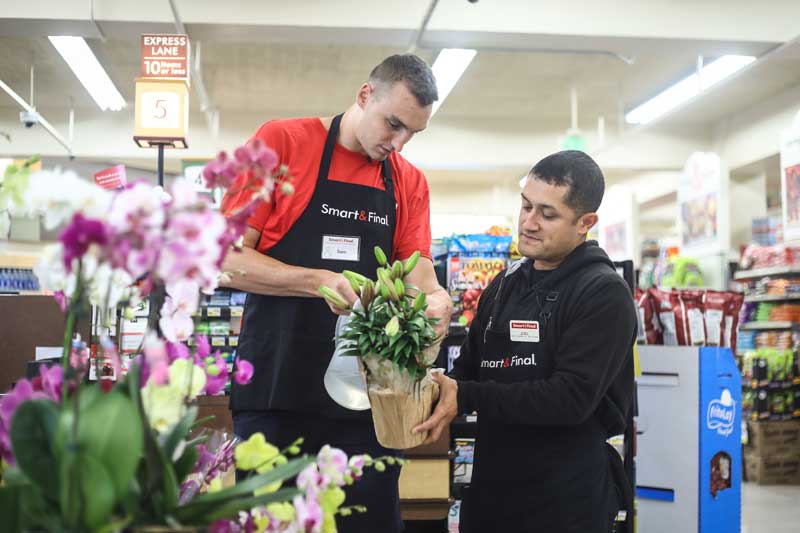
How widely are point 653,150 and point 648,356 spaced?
8.85 m

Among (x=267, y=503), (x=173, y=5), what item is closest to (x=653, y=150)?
(x=173, y=5)

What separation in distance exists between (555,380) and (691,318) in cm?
308

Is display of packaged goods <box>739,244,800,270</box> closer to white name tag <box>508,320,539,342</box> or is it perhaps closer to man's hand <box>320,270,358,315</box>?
white name tag <box>508,320,539,342</box>

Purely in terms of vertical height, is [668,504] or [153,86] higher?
[153,86]

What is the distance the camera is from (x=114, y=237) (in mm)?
751

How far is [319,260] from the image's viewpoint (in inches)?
83.0

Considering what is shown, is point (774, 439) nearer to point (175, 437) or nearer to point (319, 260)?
point (319, 260)

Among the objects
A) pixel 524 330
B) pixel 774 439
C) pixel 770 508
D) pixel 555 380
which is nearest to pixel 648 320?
pixel 770 508

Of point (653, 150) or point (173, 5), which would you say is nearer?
point (173, 5)

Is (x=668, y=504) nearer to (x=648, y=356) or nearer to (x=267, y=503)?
(x=648, y=356)

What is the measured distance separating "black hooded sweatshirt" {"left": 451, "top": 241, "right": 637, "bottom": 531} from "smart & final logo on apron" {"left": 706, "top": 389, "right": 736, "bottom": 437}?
9.38 ft

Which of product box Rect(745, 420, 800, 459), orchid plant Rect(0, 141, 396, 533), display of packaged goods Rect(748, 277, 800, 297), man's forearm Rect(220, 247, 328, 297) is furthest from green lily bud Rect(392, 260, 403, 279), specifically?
display of packaged goods Rect(748, 277, 800, 297)

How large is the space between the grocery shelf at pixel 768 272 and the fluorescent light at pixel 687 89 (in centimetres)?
209

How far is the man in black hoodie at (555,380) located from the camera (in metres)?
1.99
